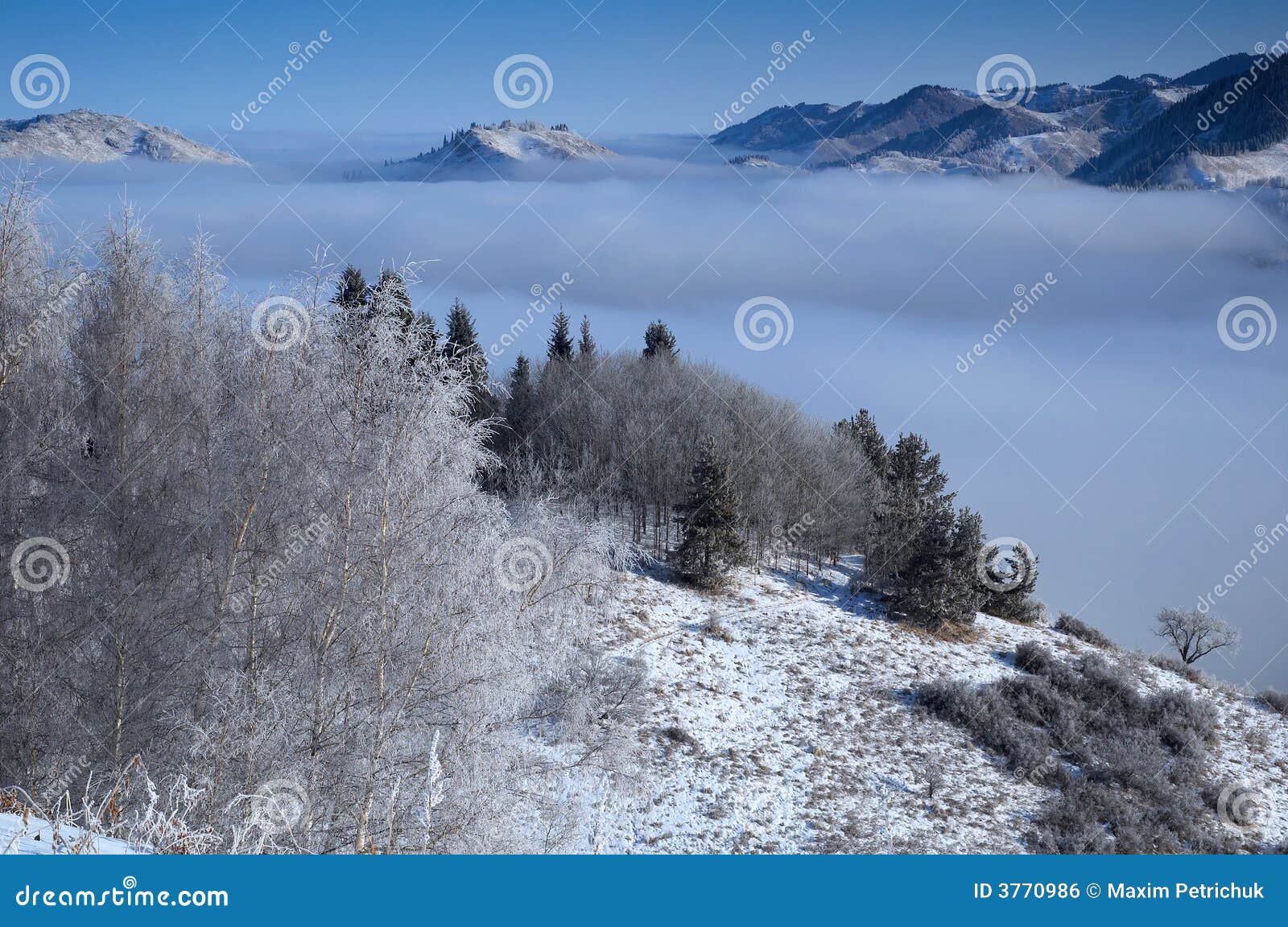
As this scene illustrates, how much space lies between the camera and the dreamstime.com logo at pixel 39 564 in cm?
1159

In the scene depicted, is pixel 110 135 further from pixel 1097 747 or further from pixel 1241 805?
pixel 1241 805

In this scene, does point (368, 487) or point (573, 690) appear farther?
point (573, 690)

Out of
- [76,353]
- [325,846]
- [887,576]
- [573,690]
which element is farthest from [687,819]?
[887,576]

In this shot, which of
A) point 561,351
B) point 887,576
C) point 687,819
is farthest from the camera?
point 561,351

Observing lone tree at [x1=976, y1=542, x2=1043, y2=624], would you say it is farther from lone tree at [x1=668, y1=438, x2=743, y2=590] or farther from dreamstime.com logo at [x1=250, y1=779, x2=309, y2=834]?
dreamstime.com logo at [x1=250, y1=779, x2=309, y2=834]

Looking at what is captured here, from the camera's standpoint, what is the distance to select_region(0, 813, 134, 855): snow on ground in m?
4.93

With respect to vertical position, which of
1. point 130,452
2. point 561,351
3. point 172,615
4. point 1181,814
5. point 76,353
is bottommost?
point 1181,814

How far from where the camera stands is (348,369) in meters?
9.96

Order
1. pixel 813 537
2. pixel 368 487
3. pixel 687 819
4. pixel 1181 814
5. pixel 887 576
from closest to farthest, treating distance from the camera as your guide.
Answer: pixel 368 487
pixel 687 819
pixel 1181 814
pixel 887 576
pixel 813 537

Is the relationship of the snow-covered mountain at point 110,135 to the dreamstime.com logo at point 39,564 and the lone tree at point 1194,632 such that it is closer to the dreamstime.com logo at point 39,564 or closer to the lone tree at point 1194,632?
the dreamstime.com logo at point 39,564

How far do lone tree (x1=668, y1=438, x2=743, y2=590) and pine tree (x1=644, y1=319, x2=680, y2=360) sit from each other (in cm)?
1801

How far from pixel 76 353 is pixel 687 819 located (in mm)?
15285

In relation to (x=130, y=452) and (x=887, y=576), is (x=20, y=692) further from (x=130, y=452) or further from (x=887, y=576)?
(x=887, y=576)

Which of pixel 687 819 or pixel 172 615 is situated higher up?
pixel 172 615
